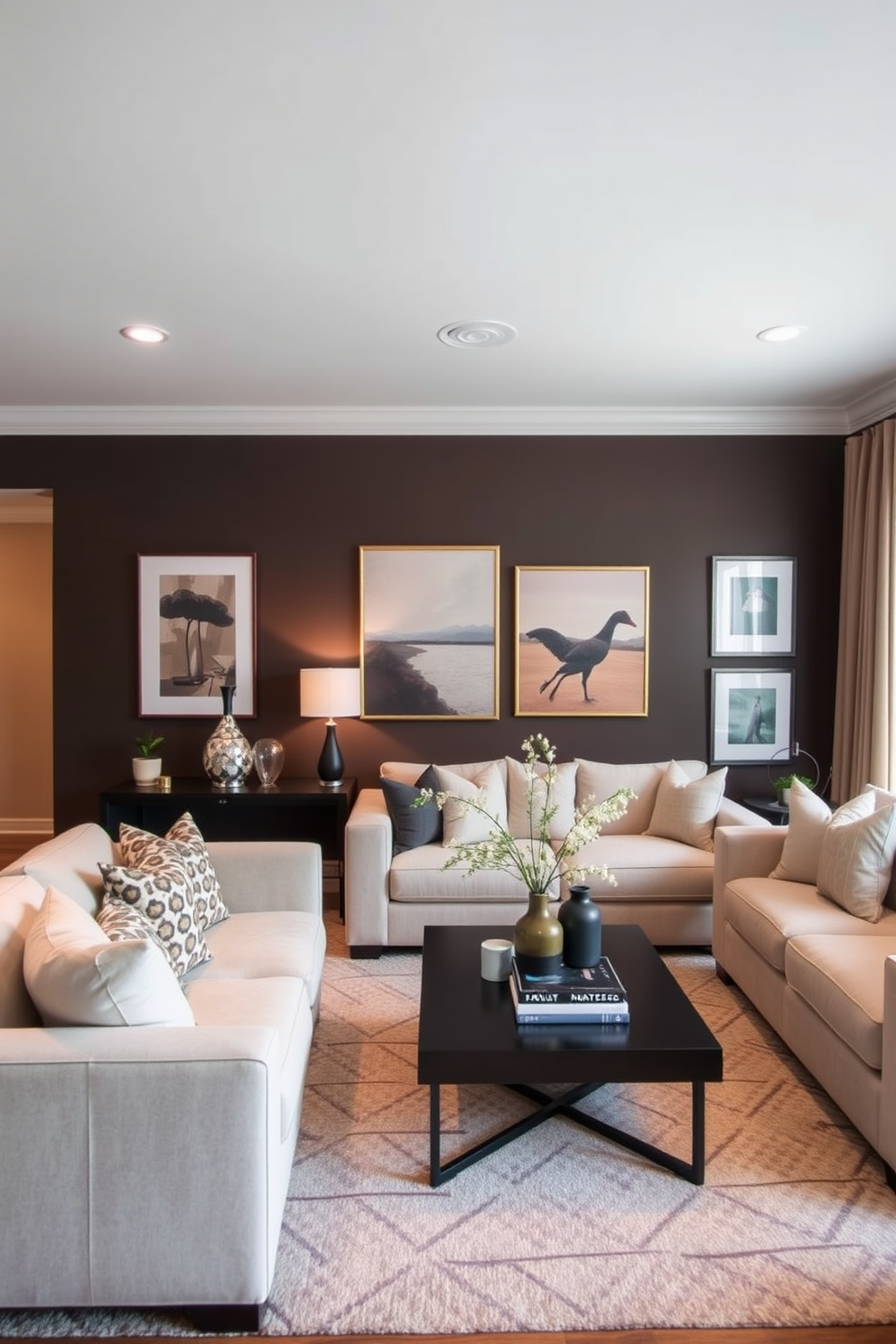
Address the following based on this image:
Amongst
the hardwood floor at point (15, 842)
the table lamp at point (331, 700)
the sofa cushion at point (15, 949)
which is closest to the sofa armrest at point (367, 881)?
the table lamp at point (331, 700)

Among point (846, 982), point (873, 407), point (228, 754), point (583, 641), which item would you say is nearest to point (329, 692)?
point (228, 754)

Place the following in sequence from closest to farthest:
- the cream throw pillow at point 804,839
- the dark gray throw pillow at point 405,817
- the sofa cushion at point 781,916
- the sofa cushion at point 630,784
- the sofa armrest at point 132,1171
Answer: the sofa armrest at point 132,1171, the sofa cushion at point 781,916, the cream throw pillow at point 804,839, the dark gray throw pillow at point 405,817, the sofa cushion at point 630,784

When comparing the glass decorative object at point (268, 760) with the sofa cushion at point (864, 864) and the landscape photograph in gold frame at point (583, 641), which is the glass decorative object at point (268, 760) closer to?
the landscape photograph in gold frame at point (583, 641)

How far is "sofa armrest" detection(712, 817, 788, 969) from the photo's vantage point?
3.65 metres

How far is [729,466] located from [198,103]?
12.2 feet

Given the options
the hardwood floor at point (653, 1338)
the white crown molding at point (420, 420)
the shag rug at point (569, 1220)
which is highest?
the white crown molding at point (420, 420)

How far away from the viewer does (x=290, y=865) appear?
3189 millimetres

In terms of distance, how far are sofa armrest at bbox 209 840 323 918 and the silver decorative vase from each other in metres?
1.37

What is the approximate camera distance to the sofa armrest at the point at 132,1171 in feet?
5.65

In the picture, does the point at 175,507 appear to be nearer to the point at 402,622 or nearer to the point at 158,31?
the point at 402,622

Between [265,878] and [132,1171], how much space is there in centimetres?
146

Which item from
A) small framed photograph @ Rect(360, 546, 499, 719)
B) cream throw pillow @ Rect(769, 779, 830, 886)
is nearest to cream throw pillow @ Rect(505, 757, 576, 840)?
small framed photograph @ Rect(360, 546, 499, 719)

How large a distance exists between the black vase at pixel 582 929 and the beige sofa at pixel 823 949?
28.0 inches

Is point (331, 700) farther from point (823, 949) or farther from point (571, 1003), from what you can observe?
point (823, 949)
